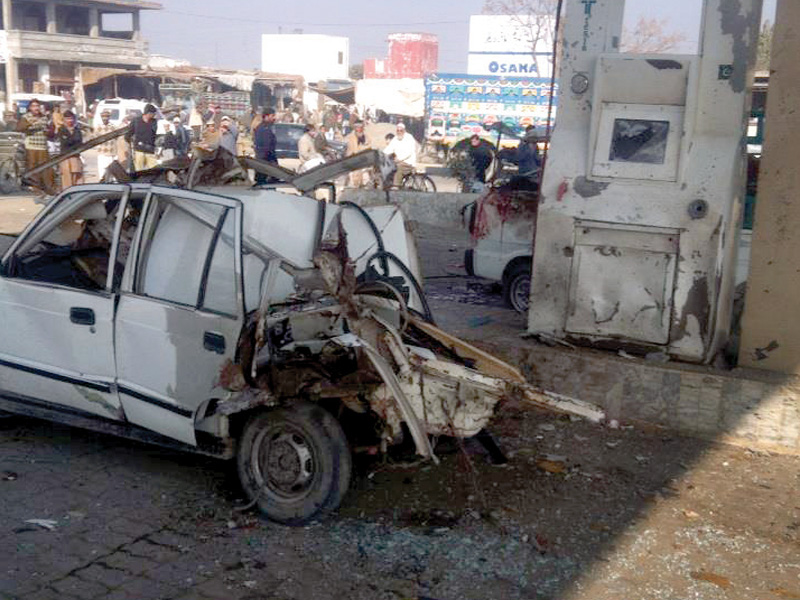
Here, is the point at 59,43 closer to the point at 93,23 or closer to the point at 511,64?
the point at 93,23

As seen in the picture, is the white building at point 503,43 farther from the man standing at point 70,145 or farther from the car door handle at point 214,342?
the car door handle at point 214,342

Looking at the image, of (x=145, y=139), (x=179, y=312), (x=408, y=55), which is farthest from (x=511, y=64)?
(x=179, y=312)

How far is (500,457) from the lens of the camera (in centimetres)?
555

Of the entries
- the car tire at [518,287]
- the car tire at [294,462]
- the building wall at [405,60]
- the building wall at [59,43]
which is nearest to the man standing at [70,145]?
the car tire at [518,287]

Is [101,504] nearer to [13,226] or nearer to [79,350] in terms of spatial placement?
[79,350]

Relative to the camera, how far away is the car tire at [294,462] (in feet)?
15.0

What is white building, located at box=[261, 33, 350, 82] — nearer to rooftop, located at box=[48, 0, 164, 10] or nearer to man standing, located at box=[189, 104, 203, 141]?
rooftop, located at box=[48, 0, 164, 10]

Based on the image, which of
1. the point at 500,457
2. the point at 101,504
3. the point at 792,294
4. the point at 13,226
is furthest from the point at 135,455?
the point at 13,226

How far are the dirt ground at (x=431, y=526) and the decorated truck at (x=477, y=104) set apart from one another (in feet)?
101

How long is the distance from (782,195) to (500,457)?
8.57ft

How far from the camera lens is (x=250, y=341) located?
15.2 feet

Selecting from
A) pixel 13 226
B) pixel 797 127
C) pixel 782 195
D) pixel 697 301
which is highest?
pixel 797 127

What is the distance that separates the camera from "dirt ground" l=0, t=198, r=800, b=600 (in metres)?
4.23

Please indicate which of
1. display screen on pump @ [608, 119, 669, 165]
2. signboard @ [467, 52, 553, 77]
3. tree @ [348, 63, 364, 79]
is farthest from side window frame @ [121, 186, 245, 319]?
tree @ [348, 63, 364, 79]
